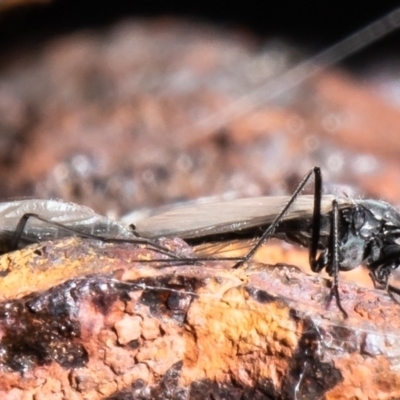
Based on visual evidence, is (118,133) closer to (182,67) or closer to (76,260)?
(182,67)

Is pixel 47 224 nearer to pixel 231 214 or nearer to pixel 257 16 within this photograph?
pixel 231 214

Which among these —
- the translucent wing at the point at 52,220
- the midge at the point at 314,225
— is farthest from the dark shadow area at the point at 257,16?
the translucent wing at the point at 52,220

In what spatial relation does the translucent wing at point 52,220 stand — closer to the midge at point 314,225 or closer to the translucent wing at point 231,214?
the midge at point 314,225

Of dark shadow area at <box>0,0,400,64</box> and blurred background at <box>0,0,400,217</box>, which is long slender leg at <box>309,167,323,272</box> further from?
dark shadow area at <box>0,0,400,64</box>

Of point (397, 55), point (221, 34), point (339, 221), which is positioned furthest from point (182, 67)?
point (339, 221)

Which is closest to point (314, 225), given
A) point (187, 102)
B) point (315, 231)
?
point (315, 231)
